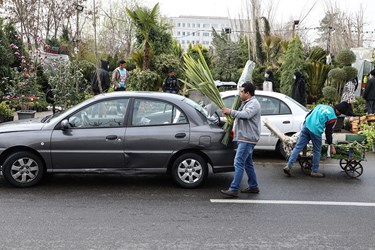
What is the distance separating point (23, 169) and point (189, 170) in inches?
99.7

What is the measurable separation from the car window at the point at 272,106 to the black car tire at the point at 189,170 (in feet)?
10.2

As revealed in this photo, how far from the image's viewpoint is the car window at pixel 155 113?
6855 millimetres

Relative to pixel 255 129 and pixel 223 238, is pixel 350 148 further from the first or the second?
pixel 223 238

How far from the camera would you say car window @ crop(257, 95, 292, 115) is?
31.2 feet

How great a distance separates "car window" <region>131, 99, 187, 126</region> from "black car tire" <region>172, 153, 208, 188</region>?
1.96 ft

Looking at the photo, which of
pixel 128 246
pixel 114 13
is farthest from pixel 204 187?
pixel 114 13

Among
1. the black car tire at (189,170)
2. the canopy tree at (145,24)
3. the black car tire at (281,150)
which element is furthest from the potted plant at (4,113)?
the black car tire at (281,150)

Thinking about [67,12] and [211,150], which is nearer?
[211,150]

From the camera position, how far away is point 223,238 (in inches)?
194

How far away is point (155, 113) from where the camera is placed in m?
6.90

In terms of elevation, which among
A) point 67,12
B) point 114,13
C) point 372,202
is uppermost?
point 114,13

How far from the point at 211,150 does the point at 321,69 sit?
12.3 metres

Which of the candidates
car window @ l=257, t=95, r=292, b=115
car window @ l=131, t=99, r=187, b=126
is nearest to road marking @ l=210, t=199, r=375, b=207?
car window @ l=131, t=99, r=187, b=126

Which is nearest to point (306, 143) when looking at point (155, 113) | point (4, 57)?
point (155, 113)
